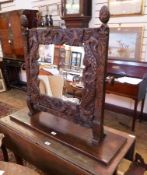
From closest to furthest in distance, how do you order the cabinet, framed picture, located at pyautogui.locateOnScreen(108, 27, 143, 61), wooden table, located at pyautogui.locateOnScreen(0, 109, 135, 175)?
wooden table, located at pyautogui.locateOnScreen(0, 109, 135, 175) < framed picture, located at pyautogui.locateOnScreen(108, 27, 143, 61) < the cabinet

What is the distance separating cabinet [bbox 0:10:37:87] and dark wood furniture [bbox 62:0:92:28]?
0.85 metres

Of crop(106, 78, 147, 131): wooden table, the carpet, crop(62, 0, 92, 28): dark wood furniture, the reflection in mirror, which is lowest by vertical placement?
the carpet

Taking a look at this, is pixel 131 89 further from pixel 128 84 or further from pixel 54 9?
pixel 54 9

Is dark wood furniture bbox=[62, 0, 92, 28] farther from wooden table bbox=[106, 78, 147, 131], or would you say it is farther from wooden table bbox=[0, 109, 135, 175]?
wooden table bbox=[0, 109, 135, 175]

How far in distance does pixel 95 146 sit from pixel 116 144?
0.46ft

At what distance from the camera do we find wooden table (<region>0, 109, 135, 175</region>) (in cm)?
101

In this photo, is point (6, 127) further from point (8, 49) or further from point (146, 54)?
point (8, 49)

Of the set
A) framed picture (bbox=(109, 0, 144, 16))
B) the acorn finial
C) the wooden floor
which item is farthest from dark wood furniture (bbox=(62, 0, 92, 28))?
the acorn finial

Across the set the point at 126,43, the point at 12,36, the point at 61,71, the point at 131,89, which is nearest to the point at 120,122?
the point at 131,89

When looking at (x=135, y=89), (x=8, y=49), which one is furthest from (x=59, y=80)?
(x=8, y=49)

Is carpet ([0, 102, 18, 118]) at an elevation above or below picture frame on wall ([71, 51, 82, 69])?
below

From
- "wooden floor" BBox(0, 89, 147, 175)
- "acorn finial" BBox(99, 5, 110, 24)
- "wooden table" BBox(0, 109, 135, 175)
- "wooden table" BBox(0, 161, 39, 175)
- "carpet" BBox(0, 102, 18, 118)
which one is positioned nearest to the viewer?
"acorn finial" BBox(99, 5, 110, 24)

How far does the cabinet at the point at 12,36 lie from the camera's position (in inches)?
139

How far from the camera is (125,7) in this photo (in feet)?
8.55
